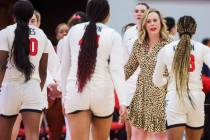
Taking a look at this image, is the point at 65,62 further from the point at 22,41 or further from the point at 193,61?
the point at 193,61

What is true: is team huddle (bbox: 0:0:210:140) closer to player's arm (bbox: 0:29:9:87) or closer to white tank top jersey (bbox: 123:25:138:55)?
player's arm (bbox: 0:29:9:87)

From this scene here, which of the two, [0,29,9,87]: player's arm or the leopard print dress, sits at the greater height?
[0,29,9,87]: player's arm

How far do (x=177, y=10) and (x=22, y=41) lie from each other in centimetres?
634

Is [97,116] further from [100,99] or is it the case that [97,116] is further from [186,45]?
[186,45]

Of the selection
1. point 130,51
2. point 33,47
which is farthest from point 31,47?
point 130,51

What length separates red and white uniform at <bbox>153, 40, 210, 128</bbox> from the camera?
7574mm

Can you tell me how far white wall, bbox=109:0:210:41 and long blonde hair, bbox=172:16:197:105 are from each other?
547cm

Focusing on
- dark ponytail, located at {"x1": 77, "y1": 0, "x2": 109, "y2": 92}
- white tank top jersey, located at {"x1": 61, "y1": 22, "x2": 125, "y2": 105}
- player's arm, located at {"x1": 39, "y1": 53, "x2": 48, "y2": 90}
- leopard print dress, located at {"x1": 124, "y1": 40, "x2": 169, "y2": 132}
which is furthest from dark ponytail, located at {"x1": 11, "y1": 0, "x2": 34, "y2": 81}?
leopard print dress, located at {"x1": 124, "y1": 40, "x2": 169, "y2": 132}

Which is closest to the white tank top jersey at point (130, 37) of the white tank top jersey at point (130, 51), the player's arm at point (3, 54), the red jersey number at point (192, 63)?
the white tank top jersey at point (130, 51)

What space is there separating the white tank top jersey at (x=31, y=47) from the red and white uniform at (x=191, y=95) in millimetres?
1271

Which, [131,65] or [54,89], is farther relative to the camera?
[54,89]

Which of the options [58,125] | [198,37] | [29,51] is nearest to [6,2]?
[198,37]

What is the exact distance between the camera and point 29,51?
753 cm

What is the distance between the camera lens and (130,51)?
959 centimetres
